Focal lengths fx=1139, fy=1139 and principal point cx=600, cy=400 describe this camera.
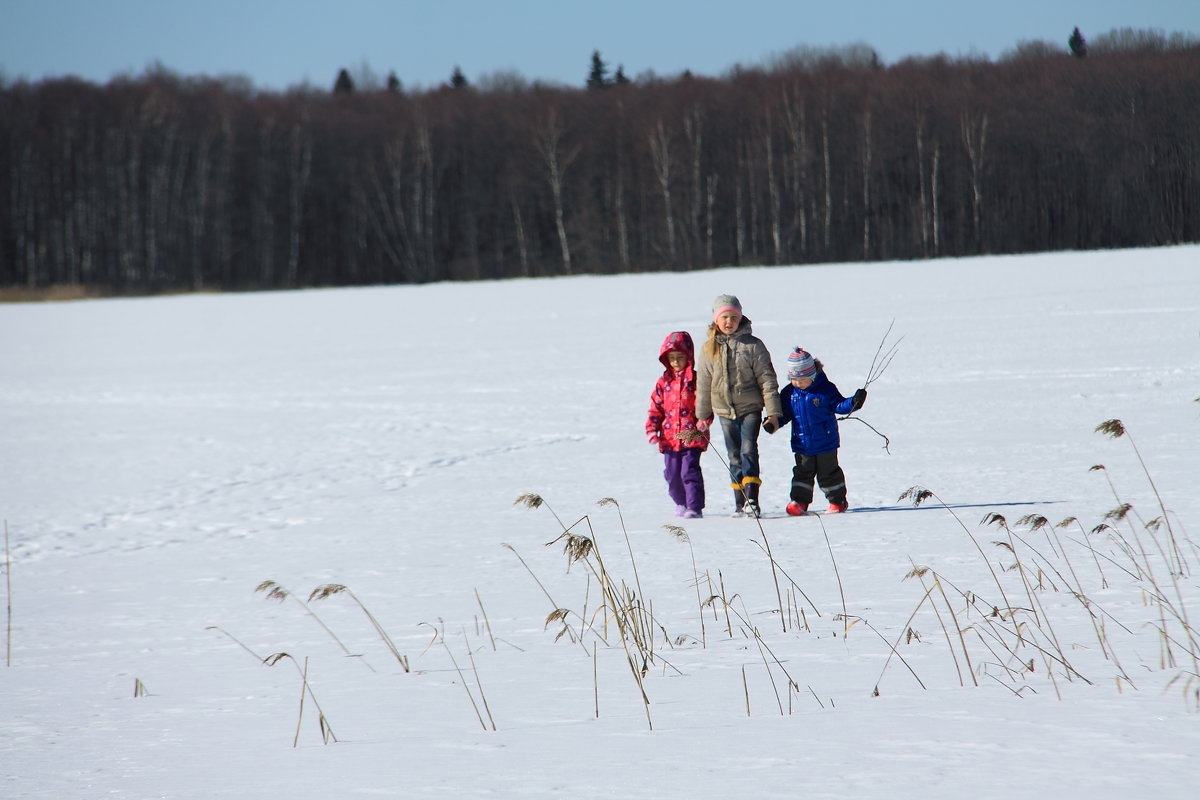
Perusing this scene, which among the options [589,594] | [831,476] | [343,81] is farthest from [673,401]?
[343,81]

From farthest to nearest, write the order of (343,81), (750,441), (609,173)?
1. (343,81)
2. (609,173)
3. (750,441)

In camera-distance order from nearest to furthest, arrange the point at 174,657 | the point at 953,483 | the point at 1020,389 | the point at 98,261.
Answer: the point at 174,657 < the point at 953,483 < the point at 1020,389 < the point at 98,261

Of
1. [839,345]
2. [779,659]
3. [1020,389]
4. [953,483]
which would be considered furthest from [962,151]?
[779,659]

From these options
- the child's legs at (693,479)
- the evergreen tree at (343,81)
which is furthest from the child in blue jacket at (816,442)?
the evergreen tree at (343,81)

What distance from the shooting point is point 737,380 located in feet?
22.6

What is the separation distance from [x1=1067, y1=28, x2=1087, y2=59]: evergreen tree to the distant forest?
0.37m

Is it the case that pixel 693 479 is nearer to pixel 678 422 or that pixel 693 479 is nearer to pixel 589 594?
pixel 678 422

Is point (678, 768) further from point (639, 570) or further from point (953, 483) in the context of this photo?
point (953, 483)

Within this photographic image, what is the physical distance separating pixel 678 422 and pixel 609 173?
167 feet

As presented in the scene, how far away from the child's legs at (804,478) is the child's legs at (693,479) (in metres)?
0.57

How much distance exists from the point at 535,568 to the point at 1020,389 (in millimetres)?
7895

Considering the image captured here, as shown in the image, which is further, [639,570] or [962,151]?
[962,151]

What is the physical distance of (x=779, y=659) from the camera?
3.61 metres

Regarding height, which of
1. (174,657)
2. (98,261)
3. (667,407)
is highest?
(98,261)
